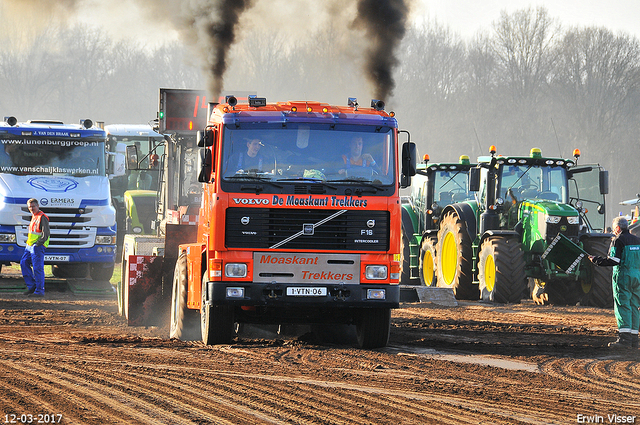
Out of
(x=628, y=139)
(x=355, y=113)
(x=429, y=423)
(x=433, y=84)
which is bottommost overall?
(x=429, y=423)

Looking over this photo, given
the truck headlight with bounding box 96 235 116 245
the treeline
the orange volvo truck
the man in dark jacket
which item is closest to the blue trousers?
the truck headlight with bounding box 96 235 116 245

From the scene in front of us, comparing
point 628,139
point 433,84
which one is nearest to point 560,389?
point 628,139

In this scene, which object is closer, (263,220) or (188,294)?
(263,220)

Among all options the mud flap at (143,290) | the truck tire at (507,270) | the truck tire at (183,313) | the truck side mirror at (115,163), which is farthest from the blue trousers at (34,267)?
the truck tire at (507,270)

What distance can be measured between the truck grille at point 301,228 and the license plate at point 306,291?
17.5 inches

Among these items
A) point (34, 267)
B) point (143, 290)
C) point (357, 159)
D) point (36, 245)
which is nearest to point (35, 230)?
point (36, 245)

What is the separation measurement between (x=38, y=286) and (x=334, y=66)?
2381 cm

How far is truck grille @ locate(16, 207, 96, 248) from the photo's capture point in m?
18.0

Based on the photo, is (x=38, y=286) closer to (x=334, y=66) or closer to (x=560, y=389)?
(x=560, y=389)

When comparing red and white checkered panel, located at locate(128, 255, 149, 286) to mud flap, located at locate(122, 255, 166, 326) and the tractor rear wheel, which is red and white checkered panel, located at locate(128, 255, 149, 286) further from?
the tractor rear wheel

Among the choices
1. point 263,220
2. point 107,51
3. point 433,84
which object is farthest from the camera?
point 107,51

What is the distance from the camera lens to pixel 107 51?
68375mm

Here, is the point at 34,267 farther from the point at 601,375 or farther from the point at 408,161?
the point at 601,375

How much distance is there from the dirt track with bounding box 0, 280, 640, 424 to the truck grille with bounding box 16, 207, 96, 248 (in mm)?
5521
